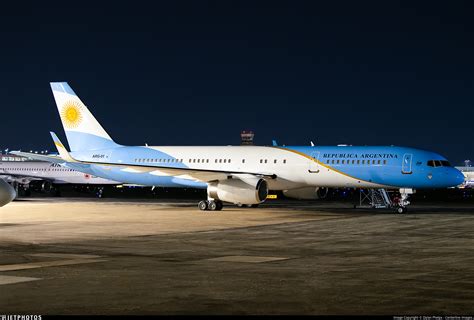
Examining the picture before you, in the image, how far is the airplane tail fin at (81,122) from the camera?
4841 cm

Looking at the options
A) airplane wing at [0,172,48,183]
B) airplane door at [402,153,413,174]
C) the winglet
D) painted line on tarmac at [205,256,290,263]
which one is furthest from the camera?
airplane wing at [0,172,48,183]

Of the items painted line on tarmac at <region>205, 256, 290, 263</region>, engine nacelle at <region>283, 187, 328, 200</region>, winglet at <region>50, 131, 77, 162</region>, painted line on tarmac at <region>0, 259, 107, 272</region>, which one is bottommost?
painted line on tarmac at <region>205, 256, 290, 263</region>

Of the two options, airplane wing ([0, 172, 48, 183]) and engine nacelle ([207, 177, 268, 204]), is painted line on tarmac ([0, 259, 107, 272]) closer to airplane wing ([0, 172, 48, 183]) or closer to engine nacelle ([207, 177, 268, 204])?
engine nacelle ([207, 177, 268, 204])

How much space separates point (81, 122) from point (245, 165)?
37.4 feet

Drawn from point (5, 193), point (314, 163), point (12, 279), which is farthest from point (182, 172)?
point (12, 279)

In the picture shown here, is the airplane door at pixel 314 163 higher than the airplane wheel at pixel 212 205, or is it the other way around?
the airplane door at pixel 314 163

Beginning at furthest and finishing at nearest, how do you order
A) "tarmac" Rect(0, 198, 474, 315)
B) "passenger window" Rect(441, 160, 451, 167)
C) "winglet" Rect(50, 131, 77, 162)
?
1. "winglet" Rect(50, 131, 77, 162)
2. "passenger window" Rect(441, 160, 451, 167)
3. "tarmac" Rect(0, 198, 474, 315)

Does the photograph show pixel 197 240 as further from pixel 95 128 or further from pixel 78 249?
pixel 95 128

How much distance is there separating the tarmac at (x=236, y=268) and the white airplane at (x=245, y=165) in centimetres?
913

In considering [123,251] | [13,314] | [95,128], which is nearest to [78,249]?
[123,251]

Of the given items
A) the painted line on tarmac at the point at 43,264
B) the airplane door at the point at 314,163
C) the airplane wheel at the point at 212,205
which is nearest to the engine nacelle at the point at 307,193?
the airplane door at the point at 314,163

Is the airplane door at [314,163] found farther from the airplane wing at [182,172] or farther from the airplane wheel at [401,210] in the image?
the airplane wheel at [401,210]

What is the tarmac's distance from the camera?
11.6 metres

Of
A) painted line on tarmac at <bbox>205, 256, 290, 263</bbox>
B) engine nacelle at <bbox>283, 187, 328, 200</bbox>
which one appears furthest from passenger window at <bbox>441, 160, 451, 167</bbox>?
painted line on tarmac at <bbox>205, 256, 290, 263</bbox>
